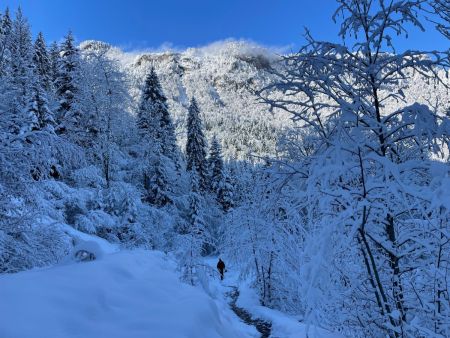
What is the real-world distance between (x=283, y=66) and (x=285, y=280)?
1495 cm

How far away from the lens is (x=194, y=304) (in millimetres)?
5133

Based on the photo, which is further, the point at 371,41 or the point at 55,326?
the point at 371,41

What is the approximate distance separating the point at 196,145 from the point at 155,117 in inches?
546

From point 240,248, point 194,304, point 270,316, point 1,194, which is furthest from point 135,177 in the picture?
point 194,304

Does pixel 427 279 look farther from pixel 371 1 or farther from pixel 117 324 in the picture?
pixel 117 324

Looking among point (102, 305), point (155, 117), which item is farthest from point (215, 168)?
point (102, 305)

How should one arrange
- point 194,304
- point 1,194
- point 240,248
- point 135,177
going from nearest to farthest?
point 194,304 < point 1,194 < point 240,248 < point 135,177

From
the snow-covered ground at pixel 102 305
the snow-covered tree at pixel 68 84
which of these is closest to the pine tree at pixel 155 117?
the snow-covered tree at pixel 68 84

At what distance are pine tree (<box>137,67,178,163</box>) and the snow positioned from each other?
20.3 m

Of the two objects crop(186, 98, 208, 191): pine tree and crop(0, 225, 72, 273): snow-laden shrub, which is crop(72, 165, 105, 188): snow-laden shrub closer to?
crop(0, 225, 72, 273): snow-laden shrub

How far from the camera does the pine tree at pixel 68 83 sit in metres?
22.5

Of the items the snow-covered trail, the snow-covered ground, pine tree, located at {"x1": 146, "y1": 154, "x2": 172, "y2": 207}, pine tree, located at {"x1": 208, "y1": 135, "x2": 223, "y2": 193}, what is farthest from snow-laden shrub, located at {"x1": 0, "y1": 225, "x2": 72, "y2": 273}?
pine tree, located at {"x1": 208, "y1": 135, "x2": 223, "y2": 193}

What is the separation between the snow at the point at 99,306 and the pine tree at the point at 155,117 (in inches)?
800

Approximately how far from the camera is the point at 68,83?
890 inches
